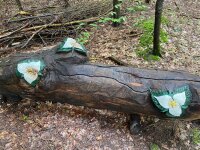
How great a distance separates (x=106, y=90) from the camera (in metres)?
3.82

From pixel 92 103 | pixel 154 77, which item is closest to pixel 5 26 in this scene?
pixel 92 103

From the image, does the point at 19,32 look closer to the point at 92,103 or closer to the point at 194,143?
the point at 92,103

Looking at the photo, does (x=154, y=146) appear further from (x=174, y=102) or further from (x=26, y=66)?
(x=26, y=66)

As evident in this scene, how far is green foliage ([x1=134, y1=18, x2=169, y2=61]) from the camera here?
565cm

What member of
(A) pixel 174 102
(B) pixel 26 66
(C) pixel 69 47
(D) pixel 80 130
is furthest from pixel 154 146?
(B) pixel 26 66

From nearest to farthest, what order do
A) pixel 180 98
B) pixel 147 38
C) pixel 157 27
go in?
pixel 180 98 < pixel 157 27 < pixel 147 38

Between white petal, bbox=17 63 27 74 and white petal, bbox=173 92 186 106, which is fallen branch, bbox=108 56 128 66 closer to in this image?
white petal, bbox=173 92 186 106

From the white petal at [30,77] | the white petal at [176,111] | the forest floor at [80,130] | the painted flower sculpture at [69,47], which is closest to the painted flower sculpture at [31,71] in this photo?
the white petal at [30,77]

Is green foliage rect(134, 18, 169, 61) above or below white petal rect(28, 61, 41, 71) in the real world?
below

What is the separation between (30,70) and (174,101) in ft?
7.31

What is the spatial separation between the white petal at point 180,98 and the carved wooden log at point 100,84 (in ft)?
0.47

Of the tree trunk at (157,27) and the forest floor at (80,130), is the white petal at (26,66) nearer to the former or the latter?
the forest floor at (80,130)

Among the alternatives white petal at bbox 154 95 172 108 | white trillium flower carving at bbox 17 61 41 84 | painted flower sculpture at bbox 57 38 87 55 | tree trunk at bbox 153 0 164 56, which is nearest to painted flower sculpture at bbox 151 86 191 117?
white petal at bbox 154 95 172 108

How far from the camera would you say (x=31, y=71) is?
13.0ft
